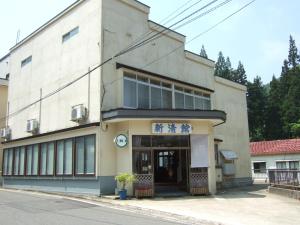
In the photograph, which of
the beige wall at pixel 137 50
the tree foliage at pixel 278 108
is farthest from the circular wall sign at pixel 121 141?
the tree foliage at pixel 278 108

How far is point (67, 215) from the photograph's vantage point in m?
12.4

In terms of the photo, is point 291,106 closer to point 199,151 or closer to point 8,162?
point 199,151

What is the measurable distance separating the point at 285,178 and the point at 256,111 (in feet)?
151

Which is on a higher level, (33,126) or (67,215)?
(33,126)

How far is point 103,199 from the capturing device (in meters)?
17.5

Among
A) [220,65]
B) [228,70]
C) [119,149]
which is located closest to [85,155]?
[119,149]

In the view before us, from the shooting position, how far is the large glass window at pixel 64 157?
68.4 ft

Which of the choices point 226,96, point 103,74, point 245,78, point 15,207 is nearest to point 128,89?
point 103,74

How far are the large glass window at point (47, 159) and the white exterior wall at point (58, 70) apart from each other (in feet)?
3.57

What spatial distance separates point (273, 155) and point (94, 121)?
27802mm

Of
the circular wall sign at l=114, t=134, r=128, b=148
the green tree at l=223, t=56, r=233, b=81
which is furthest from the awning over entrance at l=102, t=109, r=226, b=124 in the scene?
the green tree at l=223, t=56, r=233, b=81

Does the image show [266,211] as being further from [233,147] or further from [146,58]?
[233,147]

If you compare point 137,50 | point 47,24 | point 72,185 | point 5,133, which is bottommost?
point 72,185

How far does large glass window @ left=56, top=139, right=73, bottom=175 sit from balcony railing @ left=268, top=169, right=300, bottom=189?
11774 millimetres
